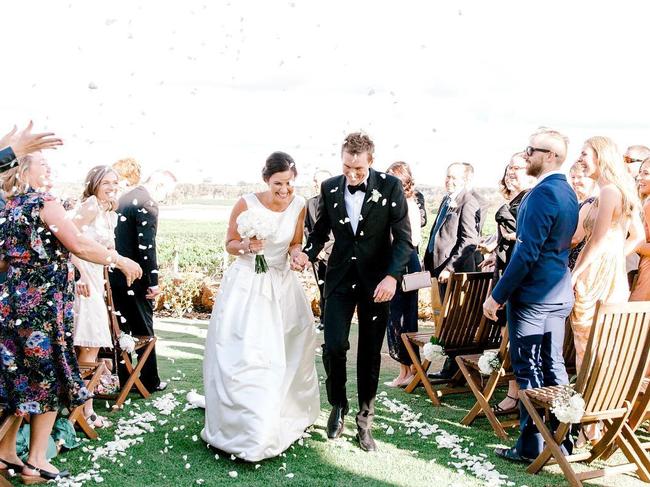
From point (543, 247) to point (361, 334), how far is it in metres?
1.48

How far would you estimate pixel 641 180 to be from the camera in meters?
6.00

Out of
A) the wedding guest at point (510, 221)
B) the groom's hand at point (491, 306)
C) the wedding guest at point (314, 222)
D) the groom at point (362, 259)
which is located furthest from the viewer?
the wedding guest at point (314, 222)

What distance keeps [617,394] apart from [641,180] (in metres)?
2.57

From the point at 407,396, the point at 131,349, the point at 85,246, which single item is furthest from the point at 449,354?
the point at 85,246

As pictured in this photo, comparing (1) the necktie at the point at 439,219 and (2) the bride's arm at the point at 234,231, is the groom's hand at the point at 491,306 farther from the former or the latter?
(1) the necktie at the point at 439,219

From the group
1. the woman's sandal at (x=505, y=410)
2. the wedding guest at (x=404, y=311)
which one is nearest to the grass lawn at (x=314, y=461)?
the woman's sandal at (x=505, y=410)

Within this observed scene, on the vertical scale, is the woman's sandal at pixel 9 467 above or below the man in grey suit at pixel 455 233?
below

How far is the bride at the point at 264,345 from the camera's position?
4629 millimetres

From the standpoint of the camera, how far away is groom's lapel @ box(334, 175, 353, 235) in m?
4.90

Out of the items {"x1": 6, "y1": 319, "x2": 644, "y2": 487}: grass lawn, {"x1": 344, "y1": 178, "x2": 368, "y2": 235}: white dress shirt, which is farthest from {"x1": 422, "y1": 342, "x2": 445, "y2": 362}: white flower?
{"x1": 344, "y1": 178, "x2": 368, "y2": 235}: white dress shirt

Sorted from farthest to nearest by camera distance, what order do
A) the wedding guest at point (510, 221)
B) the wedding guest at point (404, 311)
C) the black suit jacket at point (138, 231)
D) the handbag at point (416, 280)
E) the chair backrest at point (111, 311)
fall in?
the wedding guest at point (404, 311)
the handbag at point (416, 280)
the black suit jacket at point (138, 231)
the wedding guest at point (510, 221)
the chair backrest at point (111, 311)

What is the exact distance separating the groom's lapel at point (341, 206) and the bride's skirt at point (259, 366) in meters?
0.66

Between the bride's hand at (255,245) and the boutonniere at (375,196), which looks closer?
the boutonniere at (375,196)

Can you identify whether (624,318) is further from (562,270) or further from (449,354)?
(449,354)
